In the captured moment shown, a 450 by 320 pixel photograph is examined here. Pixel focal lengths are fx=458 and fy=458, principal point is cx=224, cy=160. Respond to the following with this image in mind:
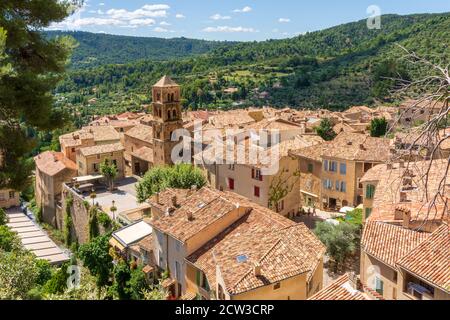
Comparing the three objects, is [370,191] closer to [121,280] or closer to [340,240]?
[340,240]

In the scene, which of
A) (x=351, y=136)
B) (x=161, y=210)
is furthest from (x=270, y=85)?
(x=161, y=210)

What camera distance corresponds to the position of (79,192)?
146 ft

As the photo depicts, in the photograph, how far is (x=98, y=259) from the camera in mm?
29625

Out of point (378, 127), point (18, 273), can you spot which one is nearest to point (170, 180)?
point (18, 273)

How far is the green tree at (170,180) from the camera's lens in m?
35.4

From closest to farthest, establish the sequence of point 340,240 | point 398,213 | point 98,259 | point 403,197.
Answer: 1. point 398,213
2. point 403,197
3. point 340,240
4. point 98,259

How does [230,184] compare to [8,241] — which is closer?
[8,241]

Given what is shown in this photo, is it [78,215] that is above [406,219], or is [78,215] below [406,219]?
below

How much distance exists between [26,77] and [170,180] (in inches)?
945

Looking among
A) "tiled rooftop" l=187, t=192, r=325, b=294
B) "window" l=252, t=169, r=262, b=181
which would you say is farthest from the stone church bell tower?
"tiled rooftop" l=187, t=192, r=325, b=294

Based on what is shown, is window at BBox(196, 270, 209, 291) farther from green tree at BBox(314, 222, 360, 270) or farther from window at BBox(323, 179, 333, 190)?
window at BBox(323, 179, 333, 190)

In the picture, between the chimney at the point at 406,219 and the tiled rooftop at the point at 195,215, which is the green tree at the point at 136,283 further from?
the chimney at the point at 406,219

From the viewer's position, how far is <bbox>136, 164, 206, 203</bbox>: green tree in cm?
3544
